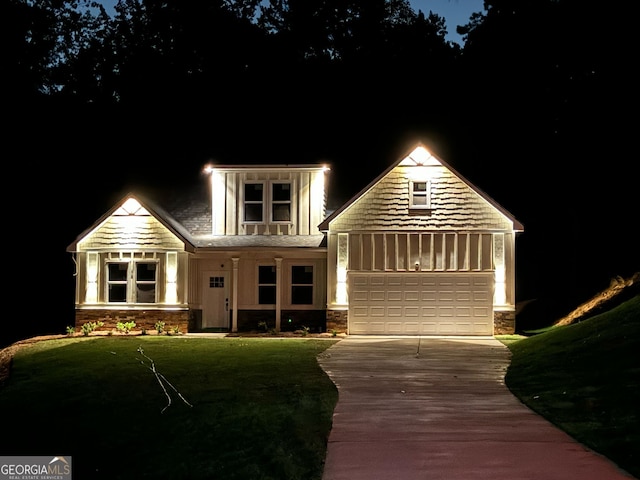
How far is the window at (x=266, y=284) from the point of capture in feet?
90.1

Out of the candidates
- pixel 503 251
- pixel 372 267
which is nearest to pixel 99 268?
pixel 372 267

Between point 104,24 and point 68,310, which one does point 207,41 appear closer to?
point 104,24

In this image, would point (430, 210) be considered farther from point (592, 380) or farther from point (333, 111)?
point (333, 111)

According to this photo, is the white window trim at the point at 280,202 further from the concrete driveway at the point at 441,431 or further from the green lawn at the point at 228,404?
the concrete driveway at the point at 441,431

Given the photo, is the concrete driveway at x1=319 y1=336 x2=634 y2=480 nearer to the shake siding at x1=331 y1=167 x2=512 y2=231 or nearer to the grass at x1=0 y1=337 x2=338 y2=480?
the grass at x1=0 y1=337 x2=338 y2=480

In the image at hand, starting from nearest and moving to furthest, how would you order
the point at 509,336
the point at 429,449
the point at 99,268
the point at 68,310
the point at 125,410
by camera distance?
the point at 429,449 → the point at 125,410 → the point at 509,336 → the point at 99,268 → the point at 68,310

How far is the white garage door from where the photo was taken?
2505 centimetres

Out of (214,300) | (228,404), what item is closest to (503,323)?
(214,300)

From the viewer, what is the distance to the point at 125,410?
11.8 m

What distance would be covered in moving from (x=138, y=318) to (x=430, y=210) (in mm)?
10079

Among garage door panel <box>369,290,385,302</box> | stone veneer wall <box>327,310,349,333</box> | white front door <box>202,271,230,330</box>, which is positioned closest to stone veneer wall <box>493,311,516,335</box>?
garage door panel <box>369,290,385,302</box>

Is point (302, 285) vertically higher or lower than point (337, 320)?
higher

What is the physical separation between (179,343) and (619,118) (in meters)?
22.7

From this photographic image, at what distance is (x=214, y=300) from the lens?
27719 mm
